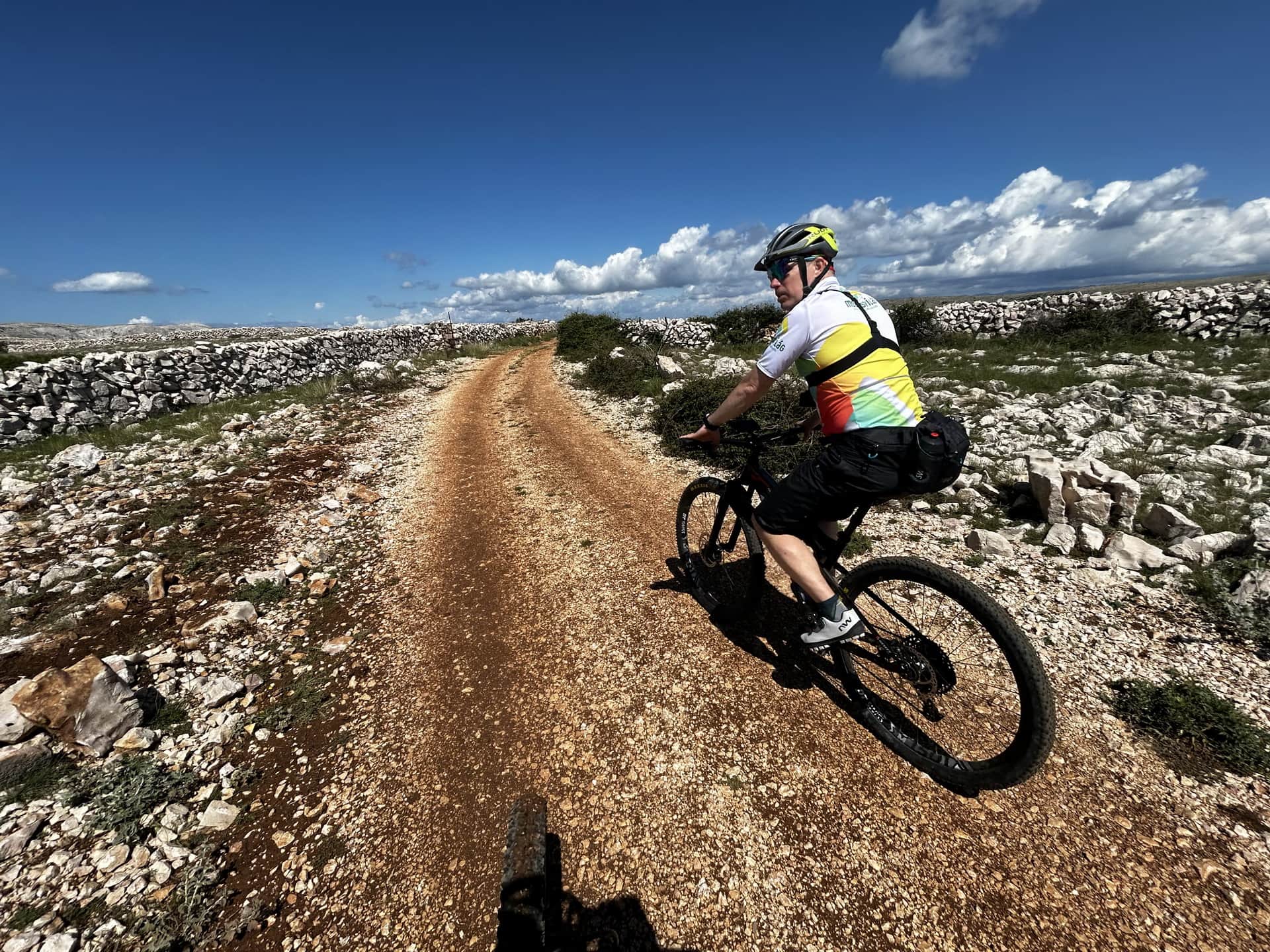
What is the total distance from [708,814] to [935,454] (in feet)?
9.17

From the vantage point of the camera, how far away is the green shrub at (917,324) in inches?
847

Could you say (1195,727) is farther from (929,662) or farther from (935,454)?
(935,454)

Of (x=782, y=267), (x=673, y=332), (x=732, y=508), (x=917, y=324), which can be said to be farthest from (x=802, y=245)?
(x=673, y=332)

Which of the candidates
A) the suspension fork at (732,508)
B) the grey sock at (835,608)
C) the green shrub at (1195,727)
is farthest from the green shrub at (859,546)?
the grey sock at (835,608)

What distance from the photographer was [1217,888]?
259 centimetres

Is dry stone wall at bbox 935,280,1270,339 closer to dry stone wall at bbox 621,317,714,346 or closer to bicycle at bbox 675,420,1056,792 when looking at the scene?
dry stone wall at bbox 621,317,714,346

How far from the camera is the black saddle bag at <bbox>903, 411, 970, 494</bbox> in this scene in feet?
9.71

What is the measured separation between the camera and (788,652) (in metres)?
4.64

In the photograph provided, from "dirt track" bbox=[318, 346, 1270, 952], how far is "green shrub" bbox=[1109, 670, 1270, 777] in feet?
1.37

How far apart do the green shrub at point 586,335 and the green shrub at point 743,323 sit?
232 inches

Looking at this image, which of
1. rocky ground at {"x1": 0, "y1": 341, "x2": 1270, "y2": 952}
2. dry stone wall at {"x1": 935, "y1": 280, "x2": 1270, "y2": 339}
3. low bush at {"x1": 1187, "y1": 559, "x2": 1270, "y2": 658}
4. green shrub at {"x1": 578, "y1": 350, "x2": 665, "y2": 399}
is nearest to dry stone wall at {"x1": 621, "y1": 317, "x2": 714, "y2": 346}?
green shrub at {"x1": 578, "y1": 350, "x2": 665, "y2": 399}

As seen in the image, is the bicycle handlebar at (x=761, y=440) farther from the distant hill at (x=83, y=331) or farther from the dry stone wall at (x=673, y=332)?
the distant hill at (x=83, y=331)

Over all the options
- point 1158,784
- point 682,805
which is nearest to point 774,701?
point 682,805

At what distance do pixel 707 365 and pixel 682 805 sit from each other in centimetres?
1589
